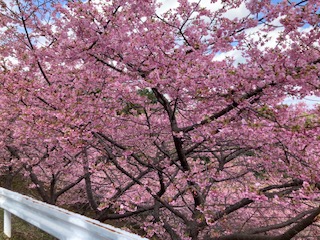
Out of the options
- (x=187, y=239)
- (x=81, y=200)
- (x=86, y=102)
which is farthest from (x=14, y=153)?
(x=187, y=239)

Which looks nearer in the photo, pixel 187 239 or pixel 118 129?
pixel 187 239

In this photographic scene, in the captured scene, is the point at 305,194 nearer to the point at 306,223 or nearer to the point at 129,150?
the point at 306,223

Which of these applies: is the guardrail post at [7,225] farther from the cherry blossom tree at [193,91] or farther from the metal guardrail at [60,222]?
the cherry blossom tree at [193,91]

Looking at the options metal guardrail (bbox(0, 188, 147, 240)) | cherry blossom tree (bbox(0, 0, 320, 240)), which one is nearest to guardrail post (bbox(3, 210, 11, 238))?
metal guardrail (bbox(0, 188, 147, 240))

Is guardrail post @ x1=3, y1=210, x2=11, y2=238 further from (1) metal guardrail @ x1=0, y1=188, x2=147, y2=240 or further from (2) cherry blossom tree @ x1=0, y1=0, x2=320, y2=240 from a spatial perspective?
(2) cherry blossom tree @ x1=0, y1=0, x2=320, y2=240

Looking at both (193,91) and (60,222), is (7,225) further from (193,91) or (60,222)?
(193,91)

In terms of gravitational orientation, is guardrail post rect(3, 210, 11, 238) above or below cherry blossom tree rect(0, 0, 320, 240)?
below

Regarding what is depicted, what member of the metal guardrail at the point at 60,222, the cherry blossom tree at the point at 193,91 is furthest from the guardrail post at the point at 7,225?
the cherry blossom tree at the point at 193,91

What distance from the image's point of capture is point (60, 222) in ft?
11.8

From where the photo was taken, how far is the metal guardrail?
278 centimetres

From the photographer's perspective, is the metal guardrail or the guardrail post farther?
the guardrail post

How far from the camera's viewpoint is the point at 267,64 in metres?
4.28

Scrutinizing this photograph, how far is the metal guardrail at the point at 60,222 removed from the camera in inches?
109

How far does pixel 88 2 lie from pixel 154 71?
172 centimetres
